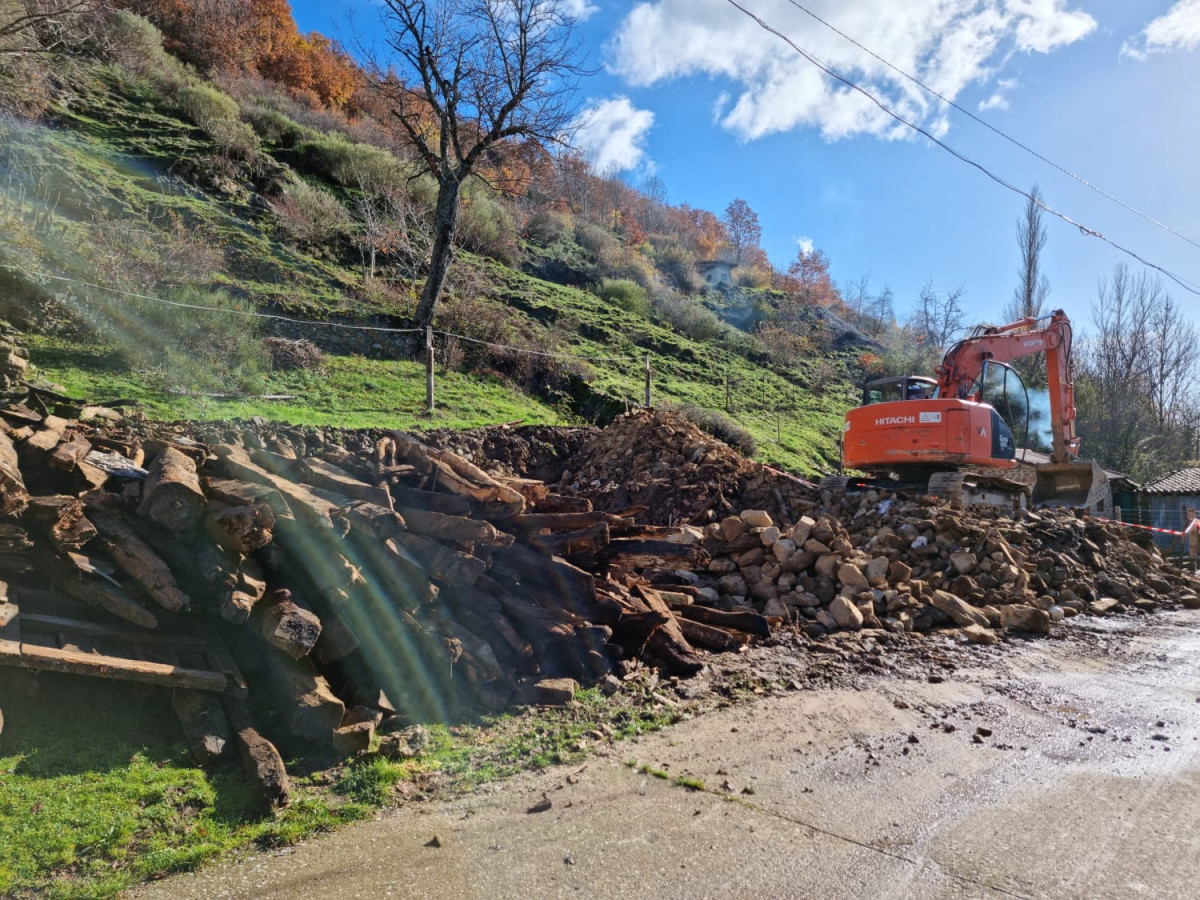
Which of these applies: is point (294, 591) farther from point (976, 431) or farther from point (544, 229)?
point (544, 229)

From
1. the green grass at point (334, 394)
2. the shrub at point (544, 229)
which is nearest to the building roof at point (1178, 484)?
the green grass at point (334, 394)

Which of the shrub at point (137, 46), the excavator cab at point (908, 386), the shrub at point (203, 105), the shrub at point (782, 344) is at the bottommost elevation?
the excavator cab at point (908, 386)

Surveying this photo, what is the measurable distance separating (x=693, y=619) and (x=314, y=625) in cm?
324

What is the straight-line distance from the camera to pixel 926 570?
774 cm

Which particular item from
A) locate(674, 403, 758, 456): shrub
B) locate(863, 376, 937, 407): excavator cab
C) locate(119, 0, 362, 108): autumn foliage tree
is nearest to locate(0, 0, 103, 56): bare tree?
locate(674, 403, 758, 456): shrub

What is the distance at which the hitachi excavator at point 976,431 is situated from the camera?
1062 centimetres

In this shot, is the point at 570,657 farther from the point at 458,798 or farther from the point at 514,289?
the point at 514,289

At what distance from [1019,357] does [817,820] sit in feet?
43.0

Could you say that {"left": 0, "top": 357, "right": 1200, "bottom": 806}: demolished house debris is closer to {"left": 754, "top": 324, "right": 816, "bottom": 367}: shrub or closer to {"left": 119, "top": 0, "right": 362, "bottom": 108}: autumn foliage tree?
{"left": 754, "top": 324, "right": 816, "bottom": 367}: shrub

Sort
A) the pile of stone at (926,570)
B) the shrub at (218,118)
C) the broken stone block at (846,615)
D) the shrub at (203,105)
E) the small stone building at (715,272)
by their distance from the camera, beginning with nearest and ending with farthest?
the broken stone block at (846,615) < the pile of stone at (926,570) < the shrub at (218,118) < the shrub at (203,105) < the small stone building at (715,272)

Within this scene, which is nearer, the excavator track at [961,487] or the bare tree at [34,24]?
the excavator track at [961,487]

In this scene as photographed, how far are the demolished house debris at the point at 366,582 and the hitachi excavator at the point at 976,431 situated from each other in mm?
2930

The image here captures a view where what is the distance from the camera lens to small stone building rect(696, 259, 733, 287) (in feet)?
154

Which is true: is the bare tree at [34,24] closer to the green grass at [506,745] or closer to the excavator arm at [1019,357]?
the green grass at [506,745]
